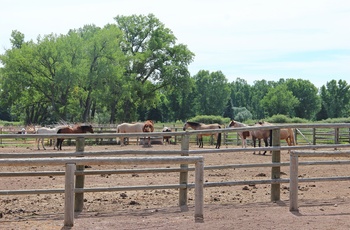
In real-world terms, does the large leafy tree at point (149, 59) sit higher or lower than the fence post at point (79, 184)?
higher

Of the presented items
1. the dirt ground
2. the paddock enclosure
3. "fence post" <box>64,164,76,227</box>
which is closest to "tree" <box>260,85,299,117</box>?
the paddock enclosure

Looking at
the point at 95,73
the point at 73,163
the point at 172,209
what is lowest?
the point at 172,209

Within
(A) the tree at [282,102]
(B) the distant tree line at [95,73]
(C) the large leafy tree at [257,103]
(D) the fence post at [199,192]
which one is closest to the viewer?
(D) the fence post at [199,192]

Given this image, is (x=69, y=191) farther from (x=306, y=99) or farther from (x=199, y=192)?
(x=306, y=99)

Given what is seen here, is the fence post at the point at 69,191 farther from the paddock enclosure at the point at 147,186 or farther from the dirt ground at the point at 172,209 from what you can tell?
the paddock enclosure at the point at 147,186

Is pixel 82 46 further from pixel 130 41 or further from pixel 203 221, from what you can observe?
pixel 203 221

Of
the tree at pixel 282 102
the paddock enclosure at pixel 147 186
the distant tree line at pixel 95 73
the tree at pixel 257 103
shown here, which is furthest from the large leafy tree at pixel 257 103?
the paddock enclosure at pixel 147 186

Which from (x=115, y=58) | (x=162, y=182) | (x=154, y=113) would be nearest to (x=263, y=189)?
(x=162, y=182)

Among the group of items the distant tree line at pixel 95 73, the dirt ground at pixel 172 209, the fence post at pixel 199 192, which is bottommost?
the dirt ground at pixel 172 209

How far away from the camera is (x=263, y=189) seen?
1036cm

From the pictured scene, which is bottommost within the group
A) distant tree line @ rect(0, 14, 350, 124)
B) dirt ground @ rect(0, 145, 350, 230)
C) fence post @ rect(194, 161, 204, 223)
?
dirt ground @ rect(0, 145, 350, 230)

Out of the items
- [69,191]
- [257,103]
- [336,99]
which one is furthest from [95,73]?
[257,103]

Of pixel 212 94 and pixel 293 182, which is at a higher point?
pixel 212 94

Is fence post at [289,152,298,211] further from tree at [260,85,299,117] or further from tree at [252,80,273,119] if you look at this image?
tree at [252,80,273,119]
